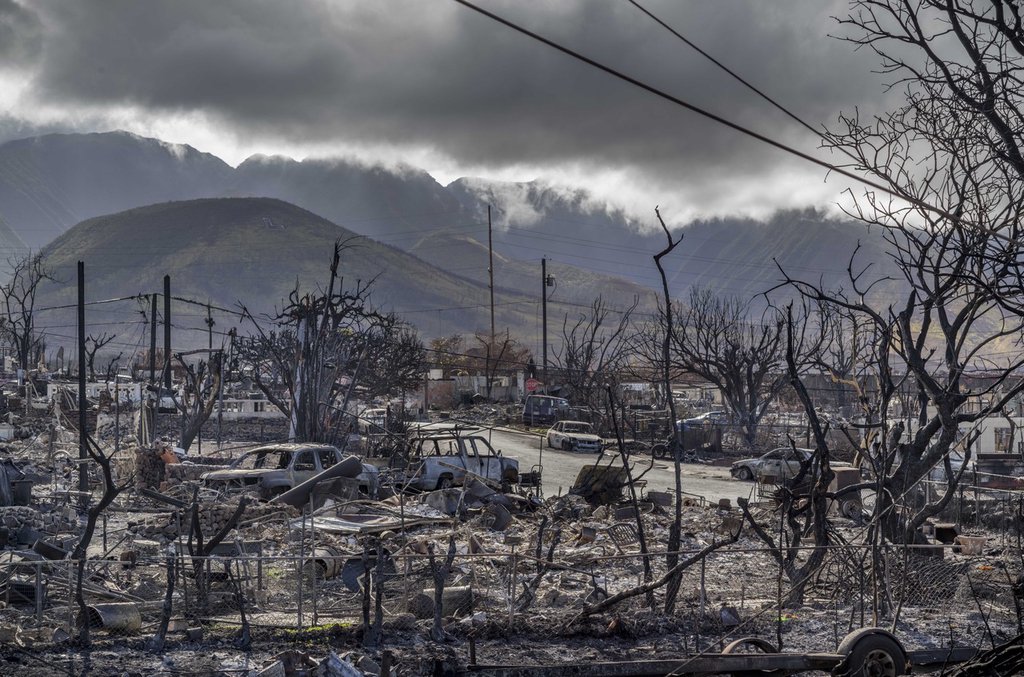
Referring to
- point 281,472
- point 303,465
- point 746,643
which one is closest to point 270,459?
point 303,465

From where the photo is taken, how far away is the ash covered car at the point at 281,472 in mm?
19734

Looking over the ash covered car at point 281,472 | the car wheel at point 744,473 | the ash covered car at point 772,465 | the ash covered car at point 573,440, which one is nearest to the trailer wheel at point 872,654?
the ash covered car at point 281,472

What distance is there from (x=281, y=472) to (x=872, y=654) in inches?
542

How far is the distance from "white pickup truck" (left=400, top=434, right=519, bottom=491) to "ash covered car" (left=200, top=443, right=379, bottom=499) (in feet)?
4.68

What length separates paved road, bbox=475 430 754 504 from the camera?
27.0m

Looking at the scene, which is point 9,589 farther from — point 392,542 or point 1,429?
point 1,429

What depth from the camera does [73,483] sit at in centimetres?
2466

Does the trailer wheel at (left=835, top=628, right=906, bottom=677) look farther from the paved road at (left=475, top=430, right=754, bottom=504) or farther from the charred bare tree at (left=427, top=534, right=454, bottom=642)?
the paved road at (left=475, top=430, right=754, bottom=504)

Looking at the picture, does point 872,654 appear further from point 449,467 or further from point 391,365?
point 391,365

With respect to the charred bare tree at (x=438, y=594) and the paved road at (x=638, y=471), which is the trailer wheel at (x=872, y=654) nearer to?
the charred bare tree at (x=438, y=594)

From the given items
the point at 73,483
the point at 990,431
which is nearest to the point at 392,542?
the point at 73,483

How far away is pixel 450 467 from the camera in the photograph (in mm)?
22500

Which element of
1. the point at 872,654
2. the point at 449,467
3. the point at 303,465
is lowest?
the point at 872,654

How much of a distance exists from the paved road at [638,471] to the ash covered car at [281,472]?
5.48 m
